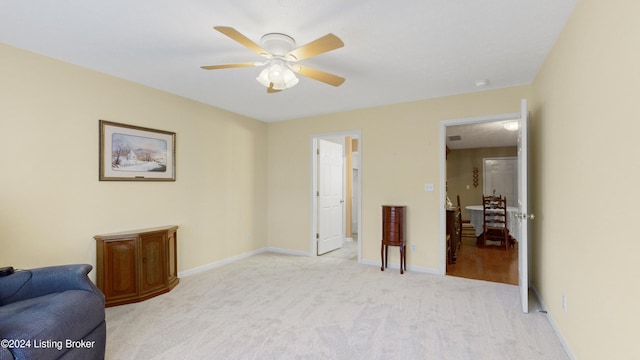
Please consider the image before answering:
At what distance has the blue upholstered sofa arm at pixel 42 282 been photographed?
1.94 metres

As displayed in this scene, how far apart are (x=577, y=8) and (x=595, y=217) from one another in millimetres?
1361

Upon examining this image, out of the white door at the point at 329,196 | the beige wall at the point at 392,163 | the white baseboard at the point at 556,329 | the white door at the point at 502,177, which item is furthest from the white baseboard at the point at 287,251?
the white door at the point at 502,177

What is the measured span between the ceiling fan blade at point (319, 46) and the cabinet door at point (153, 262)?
248 centimetres

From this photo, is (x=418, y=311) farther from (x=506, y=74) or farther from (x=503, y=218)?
(x=503, y=218)

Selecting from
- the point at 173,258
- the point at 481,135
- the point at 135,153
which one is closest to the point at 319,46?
the point at 135,153

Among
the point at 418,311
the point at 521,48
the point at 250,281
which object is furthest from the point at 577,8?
the point at 250,281

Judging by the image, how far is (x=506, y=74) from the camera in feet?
10.5

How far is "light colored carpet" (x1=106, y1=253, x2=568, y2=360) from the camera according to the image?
7.13 ft

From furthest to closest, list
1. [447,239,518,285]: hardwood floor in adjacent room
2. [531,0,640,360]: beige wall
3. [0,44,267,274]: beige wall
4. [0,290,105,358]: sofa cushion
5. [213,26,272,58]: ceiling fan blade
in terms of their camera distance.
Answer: [447,239,518,285]: hardwood floor in adjacent room
[0,44,267,274]: beige wall
[213,26,272,58]: ceiling fan blade
[0,290,105,358]: sofa cushion
[531,0,640,360]: beige wall

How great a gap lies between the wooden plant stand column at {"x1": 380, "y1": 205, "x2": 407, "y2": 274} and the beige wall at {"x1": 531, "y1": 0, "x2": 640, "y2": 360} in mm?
1687

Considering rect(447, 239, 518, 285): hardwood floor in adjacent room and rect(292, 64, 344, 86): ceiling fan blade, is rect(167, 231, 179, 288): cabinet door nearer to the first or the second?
rect(292, 64, 344, 86): ceiling fan blade

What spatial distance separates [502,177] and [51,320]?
8700 millimetres

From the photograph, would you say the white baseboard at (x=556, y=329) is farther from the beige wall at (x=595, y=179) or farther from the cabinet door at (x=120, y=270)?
the cabinet door at (x=120, y=270)

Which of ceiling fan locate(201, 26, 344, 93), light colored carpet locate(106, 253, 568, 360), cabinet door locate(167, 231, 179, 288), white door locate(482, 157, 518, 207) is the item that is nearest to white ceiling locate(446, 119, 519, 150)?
white door locate(482, 157, 518, 207)
